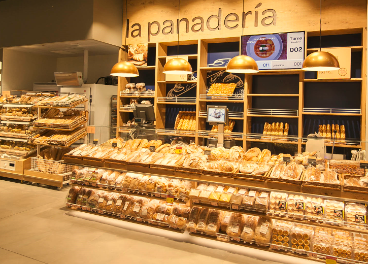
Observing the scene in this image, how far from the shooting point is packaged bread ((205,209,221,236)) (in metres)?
3.16

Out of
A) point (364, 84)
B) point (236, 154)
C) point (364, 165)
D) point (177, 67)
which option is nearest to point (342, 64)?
point (364, 84)

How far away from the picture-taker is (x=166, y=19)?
6816 mm

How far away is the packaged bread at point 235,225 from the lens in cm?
305

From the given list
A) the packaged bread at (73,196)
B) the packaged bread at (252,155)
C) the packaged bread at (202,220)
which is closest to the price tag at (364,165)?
the packaged bread at (252,155)

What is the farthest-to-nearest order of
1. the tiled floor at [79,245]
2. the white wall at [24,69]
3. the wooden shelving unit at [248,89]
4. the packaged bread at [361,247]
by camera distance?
the white wall at [24,69], the wooden shelving unit at [248,89], the tiled floor at [79,245], the packaged bread at [361,247]

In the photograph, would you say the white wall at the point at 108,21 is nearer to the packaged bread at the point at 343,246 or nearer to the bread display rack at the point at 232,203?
the bread display rack at the point at 232,203

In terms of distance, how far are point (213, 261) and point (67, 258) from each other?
141cm

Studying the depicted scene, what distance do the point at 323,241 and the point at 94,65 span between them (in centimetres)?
758

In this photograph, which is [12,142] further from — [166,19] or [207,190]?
[207,190]

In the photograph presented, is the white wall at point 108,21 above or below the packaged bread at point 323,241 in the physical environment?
above

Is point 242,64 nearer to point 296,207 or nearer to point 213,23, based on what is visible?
point 296,207

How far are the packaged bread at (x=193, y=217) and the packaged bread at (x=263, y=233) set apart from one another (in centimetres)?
64

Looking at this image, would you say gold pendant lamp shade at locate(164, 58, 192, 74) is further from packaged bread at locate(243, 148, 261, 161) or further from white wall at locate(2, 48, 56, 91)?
white wall at locate(2, 48, 56, 91)

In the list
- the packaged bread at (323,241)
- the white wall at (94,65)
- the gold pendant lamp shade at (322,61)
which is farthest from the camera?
the white wall at (94,65)
